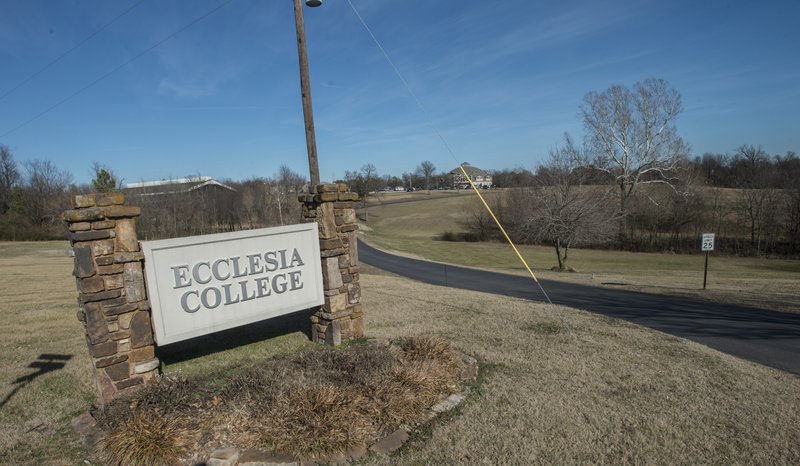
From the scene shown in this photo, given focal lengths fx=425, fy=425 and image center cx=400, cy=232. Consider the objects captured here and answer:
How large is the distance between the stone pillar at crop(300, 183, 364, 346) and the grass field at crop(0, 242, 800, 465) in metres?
0.52

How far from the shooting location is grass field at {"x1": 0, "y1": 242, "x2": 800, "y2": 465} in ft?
13.1

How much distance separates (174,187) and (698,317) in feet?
156

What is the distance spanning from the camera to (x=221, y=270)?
5.70 metres

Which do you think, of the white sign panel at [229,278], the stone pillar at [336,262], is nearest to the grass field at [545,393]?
the stone pillar at [336,262]

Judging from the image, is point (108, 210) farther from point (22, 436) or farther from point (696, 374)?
point (696, 374)

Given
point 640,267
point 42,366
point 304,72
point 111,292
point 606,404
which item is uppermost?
point 304,72

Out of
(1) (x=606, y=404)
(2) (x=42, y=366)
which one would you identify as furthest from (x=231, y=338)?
(1) (x=606, y=404)

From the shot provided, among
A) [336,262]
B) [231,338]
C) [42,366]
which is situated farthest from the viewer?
[231,338]

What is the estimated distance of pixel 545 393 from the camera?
5.23 metres

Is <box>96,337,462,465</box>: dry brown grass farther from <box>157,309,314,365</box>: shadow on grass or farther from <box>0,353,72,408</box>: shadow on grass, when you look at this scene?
<box>0,353,72,408</box>: shadow on grass

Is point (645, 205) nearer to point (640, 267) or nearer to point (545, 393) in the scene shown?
point (640, 267)

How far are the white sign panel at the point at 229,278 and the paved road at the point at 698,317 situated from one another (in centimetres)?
764

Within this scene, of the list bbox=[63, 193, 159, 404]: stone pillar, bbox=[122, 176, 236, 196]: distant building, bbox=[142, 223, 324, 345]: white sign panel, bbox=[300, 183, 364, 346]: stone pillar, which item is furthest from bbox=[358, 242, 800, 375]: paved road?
bbox=[122, 176, 236, 196]: distant building

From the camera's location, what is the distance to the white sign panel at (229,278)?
5.17m
